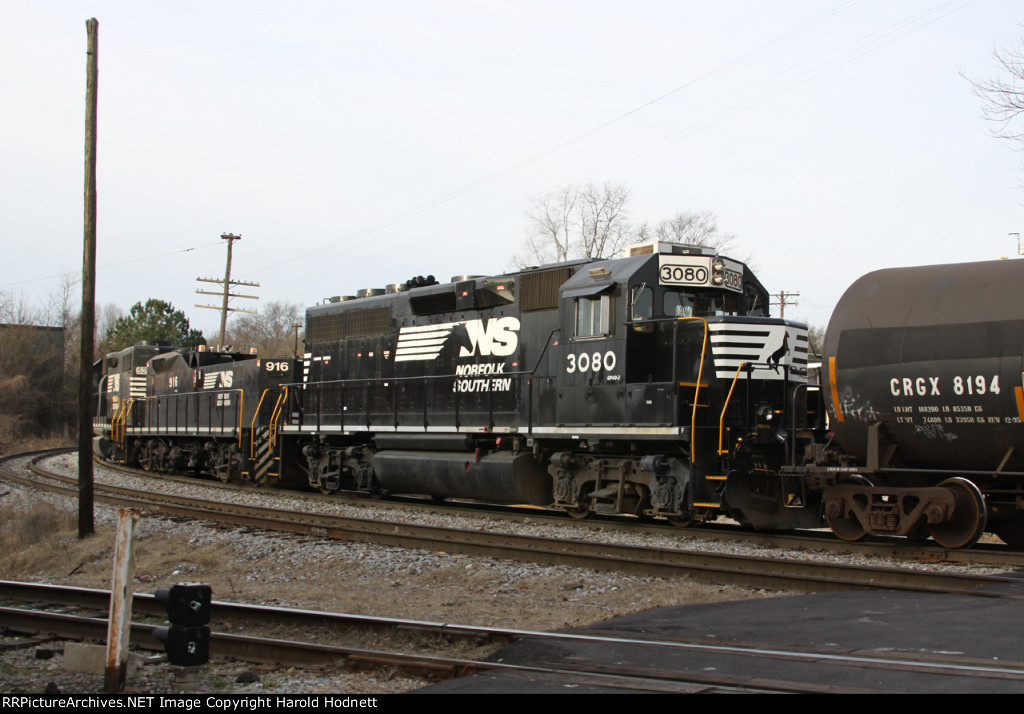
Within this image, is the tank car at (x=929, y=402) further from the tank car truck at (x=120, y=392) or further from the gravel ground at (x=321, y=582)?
the tank car truck at (x=120, y=392)

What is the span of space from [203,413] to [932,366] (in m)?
20.1

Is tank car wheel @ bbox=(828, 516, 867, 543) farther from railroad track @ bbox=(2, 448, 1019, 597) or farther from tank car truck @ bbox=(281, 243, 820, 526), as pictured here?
railroad track @ bbox=(2, 448, 1019, 597)

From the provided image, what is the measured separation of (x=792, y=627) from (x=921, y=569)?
3366mm

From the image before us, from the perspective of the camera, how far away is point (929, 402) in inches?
401

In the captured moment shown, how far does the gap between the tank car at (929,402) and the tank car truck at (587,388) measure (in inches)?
43.2

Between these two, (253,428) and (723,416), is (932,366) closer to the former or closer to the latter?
(723,416)

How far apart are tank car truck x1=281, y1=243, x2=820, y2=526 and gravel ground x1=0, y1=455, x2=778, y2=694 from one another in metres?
0.96

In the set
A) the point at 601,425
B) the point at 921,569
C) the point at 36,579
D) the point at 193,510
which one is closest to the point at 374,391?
the point at 193,510

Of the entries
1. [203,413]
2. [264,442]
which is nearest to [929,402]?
[264,442]

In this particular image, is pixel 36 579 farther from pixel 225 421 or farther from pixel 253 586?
pixel 225 421

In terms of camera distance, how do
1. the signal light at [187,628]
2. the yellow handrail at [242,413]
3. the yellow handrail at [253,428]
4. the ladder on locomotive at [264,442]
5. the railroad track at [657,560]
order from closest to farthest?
the signal light at [187,628] → the railroad track at [657,560] → the ladder on locomotive at [264,442] → the yellow handrail at [253,428] → the yellow handrail at [242,413]

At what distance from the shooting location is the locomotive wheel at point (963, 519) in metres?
10.0

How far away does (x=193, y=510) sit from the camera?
15125mm

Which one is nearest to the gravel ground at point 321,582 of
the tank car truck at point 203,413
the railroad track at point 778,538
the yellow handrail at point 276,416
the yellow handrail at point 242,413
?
the railroad track at point 778,538
